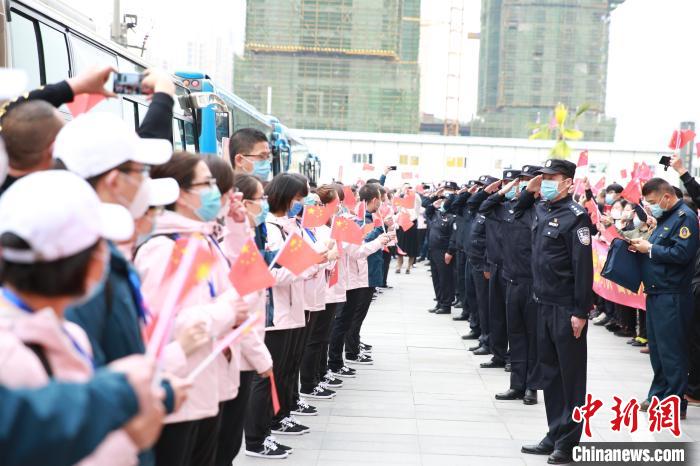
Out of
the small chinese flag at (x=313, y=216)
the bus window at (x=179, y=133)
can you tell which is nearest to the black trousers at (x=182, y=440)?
the small chinese flag at (x=313, y=216)

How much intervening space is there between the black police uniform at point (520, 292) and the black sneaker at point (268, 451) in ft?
9.96

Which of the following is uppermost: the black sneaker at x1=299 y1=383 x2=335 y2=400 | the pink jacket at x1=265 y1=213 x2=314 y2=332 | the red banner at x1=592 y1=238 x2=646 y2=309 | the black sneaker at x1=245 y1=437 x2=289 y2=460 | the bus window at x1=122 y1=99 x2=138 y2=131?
the bus window at x1=122 y1=99 x2=138 y2=131

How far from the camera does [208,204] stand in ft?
12.1

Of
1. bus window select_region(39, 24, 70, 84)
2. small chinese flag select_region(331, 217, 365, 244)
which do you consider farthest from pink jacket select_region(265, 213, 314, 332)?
bus window select_region(39, 24, 70, 84)

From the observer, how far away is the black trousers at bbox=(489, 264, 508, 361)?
1016 centimetres

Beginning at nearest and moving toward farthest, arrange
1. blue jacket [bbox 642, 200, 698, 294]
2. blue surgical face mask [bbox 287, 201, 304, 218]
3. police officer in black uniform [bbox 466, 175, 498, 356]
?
blue surgical face mask [bbox 287, 201, 304, 218] < blue jacket [bbox 642, 200, 698, 294] < police officer in black uniform [bbox 466, 175, 498, 356]

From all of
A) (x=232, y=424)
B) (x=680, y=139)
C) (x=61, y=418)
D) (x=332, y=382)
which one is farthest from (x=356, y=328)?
(x=61, y=418)

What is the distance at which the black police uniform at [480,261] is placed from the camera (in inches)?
441

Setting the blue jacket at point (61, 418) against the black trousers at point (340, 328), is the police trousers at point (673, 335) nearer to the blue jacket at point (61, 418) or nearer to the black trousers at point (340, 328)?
the black trousers at point (340, 328)

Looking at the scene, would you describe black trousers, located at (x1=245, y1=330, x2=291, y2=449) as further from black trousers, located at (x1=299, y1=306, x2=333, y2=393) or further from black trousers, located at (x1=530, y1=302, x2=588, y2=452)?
black trousers, located at (x1=530, y1=302, x2=588, y2=452)

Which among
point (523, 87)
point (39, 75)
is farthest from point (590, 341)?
point (523, 87)

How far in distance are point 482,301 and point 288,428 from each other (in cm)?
528

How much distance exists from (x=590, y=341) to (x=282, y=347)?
766 centimetres

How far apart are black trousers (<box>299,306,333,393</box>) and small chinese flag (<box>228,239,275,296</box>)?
159 inches
